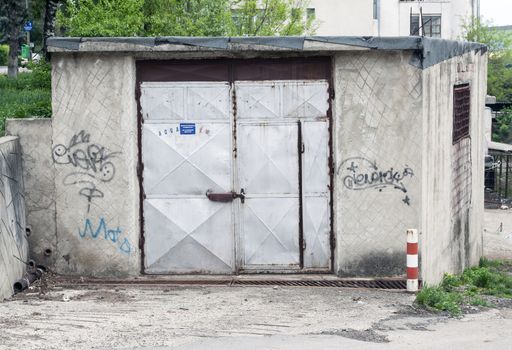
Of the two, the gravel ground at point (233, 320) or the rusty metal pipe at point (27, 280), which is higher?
the rusty metal pipe at point (27, 280)

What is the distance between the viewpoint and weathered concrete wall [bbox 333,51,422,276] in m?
13.3

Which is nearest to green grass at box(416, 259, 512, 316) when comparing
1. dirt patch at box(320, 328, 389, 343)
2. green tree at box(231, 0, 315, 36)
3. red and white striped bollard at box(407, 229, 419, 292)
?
red and white striped bollard at box(407, 229, 419, 292)

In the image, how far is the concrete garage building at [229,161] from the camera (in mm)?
13352

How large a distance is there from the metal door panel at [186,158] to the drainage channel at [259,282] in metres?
1.13

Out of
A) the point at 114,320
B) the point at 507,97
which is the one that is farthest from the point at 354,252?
the point at 507,97

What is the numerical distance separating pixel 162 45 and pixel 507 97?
4970 cm

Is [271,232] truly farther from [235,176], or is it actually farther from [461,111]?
[461,111]

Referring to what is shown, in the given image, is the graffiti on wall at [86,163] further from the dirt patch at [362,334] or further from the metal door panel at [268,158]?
the dirt patch at [362,334]

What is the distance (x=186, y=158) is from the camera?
44.5 ft

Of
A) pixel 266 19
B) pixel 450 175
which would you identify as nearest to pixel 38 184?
pixel 450 175

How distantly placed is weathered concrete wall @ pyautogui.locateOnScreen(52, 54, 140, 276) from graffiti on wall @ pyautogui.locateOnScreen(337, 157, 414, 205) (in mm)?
2693

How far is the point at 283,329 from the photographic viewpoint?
10758 millimetres

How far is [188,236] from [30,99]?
20.4 ft

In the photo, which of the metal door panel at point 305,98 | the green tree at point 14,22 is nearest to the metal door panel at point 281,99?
the metal door panel at point 305,98
